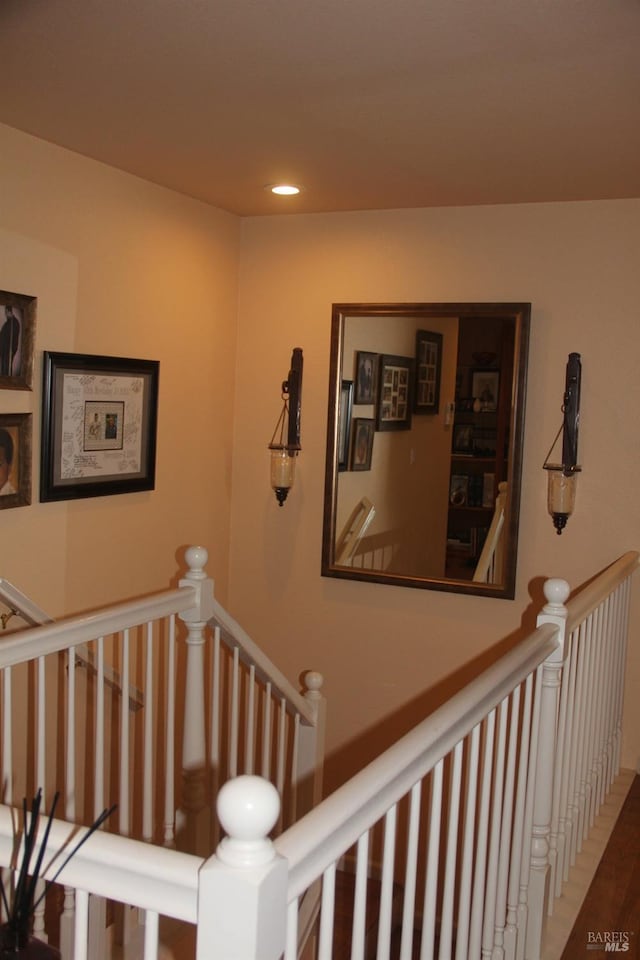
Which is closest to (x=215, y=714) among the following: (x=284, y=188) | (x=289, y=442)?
(x=289, y=442)

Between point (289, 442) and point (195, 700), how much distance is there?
186 cm

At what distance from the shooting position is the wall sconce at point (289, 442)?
4383mm

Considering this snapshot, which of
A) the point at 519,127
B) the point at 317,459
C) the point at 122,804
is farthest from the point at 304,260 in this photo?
the point at 122,804

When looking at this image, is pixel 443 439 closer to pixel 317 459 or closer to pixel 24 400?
pixel 317 459

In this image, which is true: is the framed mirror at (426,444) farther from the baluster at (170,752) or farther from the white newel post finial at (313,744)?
→ the baluster at (170,752)

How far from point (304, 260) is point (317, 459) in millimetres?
962

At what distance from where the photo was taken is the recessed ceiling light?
3778mm

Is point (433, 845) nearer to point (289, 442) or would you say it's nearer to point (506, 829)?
point (506, 829)

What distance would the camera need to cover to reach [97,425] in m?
3.61

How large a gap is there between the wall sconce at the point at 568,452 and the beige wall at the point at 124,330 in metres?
1.63

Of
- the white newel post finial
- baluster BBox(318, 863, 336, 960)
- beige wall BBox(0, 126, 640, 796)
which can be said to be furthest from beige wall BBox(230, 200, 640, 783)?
baluster BBox(318, 863, 336, 960)

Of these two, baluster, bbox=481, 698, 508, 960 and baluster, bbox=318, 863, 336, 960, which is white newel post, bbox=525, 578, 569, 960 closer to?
baluster, bbox=481, 698, 508, 960

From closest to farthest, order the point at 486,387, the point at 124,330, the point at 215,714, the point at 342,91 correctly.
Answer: the point at 342,91 → the point at 215,714 → the point at 124,330 → the point at 486,387

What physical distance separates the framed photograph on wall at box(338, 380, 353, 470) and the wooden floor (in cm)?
189
